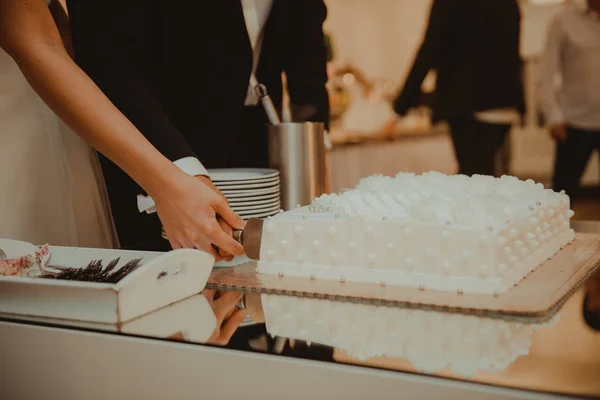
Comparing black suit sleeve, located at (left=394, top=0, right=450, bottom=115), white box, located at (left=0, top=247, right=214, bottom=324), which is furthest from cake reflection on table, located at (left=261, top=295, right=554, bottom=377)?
black suit sleeve, located at (left=394, top=0, right=450, bottom=115)

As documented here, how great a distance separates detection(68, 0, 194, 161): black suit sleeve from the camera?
4.48ft

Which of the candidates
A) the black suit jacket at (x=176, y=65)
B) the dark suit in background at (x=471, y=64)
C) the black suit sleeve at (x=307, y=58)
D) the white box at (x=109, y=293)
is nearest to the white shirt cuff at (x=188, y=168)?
the black suit jacket at (x=176, y=65)

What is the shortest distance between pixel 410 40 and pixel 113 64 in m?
6.81

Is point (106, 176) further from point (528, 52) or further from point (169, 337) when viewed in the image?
point (528, 52)

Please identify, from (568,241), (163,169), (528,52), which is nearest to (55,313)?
(163,169)

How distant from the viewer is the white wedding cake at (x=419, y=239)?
105 cm

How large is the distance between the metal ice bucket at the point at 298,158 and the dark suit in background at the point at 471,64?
1980 millimetres

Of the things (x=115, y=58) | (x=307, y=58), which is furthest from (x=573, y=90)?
(x=115, y=58)

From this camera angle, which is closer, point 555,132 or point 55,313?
point 55,313

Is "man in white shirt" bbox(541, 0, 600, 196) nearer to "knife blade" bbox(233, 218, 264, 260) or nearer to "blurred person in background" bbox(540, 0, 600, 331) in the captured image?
"blurred person in background" bbox(540, 0, 600, 331)

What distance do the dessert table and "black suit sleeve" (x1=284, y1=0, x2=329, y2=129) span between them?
3.54 feet

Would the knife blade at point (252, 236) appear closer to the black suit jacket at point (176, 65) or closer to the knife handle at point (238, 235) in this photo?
the knife handle at point (238, 235)

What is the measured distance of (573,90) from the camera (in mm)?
4652

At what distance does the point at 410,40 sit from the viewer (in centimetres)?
777
